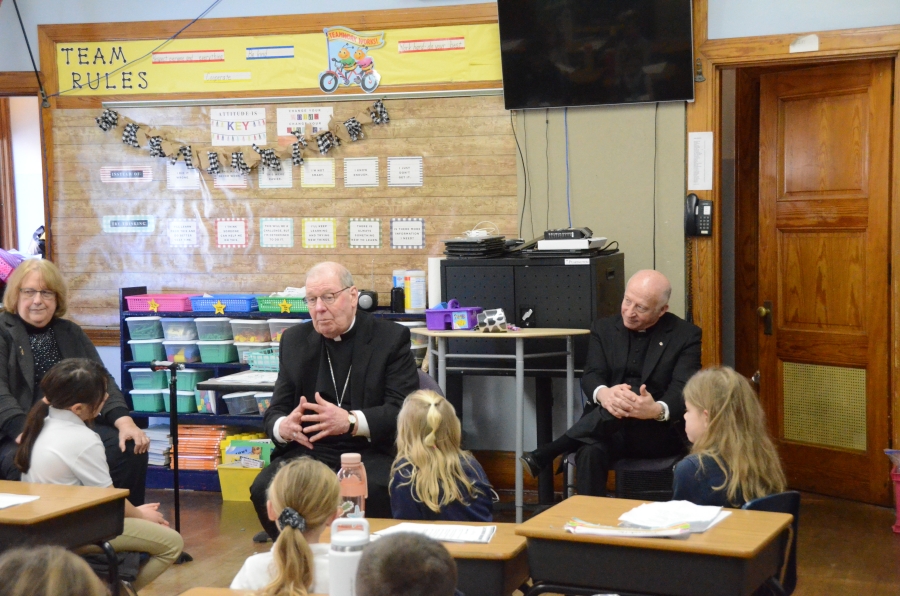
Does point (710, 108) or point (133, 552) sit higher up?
point (710, 108)

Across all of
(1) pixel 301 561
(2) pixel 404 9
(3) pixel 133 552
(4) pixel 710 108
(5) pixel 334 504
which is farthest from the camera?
(2) pixel 404 9

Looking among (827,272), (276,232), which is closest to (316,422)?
(276,232)

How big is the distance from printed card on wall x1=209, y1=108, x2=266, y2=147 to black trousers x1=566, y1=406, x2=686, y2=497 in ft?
9.44

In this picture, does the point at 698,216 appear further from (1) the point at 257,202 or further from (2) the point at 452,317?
(1) the point at 257,202

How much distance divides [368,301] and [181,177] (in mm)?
1533

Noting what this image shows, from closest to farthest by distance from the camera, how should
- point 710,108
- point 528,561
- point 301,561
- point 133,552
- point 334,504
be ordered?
1. point 301,561
2. point 334,504
3. point 528,561
4. point 133,552
5. point 710,108

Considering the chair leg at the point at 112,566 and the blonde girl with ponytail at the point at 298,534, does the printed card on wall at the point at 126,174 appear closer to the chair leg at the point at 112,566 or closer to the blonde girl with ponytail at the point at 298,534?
the chair leg at the point at 112,566

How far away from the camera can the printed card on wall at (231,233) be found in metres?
6.09

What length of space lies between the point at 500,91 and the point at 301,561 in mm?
3933

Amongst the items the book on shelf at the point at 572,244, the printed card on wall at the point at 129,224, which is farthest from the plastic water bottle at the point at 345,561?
the printed card on wall at the point at 129,224

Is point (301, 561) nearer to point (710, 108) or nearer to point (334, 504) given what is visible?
point (334, 504)

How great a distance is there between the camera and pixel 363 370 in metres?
4.16

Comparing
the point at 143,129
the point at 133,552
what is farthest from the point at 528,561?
the point at 143,129

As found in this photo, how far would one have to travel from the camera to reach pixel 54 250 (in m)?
6.37
